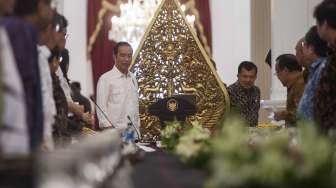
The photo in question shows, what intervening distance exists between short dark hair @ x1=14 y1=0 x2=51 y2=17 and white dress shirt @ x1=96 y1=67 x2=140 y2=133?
4292 millimetres

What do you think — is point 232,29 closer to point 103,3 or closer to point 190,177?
point 103,3

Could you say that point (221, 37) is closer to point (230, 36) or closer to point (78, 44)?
point (230, 36)

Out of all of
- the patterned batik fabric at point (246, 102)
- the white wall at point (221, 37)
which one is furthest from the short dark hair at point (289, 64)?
the white wall at point (221, 37)

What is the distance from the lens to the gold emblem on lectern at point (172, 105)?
7531mm

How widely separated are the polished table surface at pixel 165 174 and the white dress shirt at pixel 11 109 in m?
0.64

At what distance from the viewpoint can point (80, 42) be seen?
15.6 metres

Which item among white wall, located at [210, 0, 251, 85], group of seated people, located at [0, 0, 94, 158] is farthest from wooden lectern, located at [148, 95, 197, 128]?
white wall, located at [210, 0, 251, 85]

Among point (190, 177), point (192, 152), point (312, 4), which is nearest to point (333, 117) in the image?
point (192, 152)

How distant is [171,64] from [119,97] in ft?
2.07

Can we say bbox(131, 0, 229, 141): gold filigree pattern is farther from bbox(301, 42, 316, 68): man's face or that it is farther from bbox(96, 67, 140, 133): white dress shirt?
bbox(301, 42, 316, 68): man's face

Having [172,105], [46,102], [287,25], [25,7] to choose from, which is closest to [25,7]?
[25,7]

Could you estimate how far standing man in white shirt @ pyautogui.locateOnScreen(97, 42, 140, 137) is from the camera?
8039 millimetres

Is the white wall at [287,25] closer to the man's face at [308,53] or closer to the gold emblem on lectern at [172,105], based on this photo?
the gold emblem on lectern at [172,105]

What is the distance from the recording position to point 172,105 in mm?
7562
